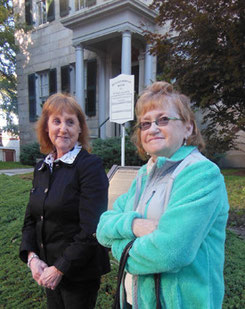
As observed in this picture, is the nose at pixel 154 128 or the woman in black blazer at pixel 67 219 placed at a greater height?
the nose at pixel 154 128

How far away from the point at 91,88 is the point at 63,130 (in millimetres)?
11761

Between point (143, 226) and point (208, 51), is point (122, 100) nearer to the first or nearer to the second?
Answer: point (208, 51)

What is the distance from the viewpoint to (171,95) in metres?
1.23

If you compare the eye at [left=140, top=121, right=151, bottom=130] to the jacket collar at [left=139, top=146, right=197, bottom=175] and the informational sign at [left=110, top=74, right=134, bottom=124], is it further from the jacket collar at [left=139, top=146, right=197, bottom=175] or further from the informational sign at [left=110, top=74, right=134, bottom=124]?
the informational sign at [left=110, top=74, right=134, bottom=124]

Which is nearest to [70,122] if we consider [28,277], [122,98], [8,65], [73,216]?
[73,216]

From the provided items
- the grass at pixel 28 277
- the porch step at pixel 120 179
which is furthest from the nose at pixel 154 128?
the grass at pixel 28 277

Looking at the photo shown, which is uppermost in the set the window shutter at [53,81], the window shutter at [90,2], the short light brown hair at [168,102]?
the window shutter at [90,2]

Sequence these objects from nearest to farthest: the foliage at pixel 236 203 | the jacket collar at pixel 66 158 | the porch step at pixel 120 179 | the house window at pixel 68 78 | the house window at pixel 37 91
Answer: the jacket collar at pixel 66 158 → the porch step at pixel 120 179 → the foliage at pixel 236 203 → the house window at pixel 68 78 → the house window at pixel 37 91

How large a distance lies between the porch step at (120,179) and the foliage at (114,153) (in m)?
5.58

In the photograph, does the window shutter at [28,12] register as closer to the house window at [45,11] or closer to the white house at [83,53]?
the white house at [83,53]

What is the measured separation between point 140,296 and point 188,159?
0.65 metres

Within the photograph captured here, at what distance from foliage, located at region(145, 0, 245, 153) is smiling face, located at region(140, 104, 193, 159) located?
118 inches

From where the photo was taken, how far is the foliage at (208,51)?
12.0ft

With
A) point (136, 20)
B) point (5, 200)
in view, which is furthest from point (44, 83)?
point (5, 200)
